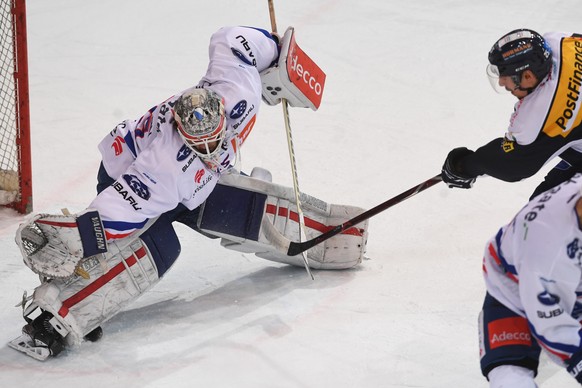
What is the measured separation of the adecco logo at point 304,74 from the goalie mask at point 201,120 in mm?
453

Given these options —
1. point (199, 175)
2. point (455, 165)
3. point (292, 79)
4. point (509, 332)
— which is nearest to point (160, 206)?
point (199, 175)

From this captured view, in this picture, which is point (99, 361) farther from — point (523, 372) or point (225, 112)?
point (523, 372)

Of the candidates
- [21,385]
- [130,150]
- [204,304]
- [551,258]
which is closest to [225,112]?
[130,150]

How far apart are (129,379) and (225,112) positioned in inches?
37.1

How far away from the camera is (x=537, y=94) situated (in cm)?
307

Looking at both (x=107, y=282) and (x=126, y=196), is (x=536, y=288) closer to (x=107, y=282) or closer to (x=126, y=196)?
(x=126, y=196)

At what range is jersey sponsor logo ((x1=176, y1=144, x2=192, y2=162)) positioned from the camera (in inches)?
126

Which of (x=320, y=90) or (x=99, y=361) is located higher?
(x=320, y=90)

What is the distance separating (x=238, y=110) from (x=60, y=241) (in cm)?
74

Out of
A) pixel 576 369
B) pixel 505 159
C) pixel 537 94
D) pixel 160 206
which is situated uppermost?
pixel 537 94

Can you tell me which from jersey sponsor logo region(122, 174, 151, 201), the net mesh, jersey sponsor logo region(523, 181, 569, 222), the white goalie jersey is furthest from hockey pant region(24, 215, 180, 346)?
jersey sponsor logo region(523, 181, 569, 222)

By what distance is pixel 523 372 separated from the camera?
2459 mm

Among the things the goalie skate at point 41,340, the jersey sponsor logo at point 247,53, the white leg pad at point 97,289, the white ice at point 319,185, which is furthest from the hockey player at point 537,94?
the goalie skate at point 41,340

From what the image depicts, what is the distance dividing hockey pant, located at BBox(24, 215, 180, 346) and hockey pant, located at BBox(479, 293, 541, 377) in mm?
1279
